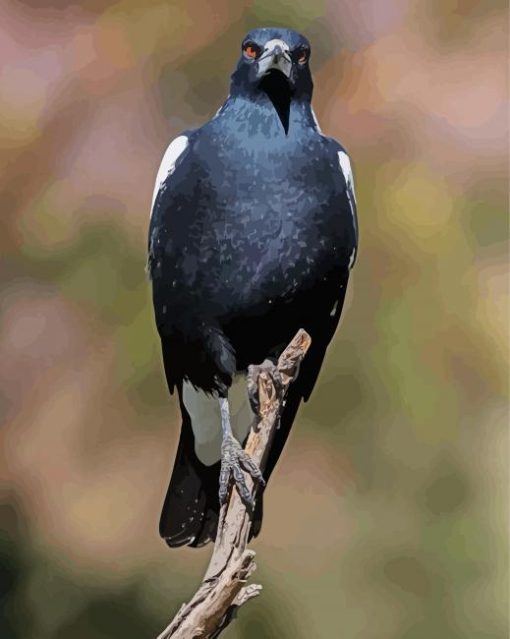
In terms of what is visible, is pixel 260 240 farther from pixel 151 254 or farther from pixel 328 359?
pixel 328 359

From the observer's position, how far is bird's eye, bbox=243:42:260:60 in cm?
216

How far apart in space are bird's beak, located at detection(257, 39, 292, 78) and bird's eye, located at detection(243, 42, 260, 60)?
0.02m

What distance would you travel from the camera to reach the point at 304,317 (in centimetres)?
212

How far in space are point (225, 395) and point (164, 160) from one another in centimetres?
41

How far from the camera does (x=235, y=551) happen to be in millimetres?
1791

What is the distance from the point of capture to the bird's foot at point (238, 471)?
1.88 m

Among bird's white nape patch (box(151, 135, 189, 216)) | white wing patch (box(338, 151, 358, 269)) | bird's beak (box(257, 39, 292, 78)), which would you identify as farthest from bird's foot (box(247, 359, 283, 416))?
bird's beak (box(257, 39, 292, 78))

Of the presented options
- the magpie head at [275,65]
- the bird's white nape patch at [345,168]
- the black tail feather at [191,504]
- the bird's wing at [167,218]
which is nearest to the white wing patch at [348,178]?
the bird's white nape patch at [345,168]

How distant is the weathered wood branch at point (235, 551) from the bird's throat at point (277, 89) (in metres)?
0.39

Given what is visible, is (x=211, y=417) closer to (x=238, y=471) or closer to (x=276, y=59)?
(x=238, y=471)

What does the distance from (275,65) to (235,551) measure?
31.4 inches

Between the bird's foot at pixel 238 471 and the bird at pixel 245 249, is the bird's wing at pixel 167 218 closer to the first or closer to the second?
the bird at pixel 245 249

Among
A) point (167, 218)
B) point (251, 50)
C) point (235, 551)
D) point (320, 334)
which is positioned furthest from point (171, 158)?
point (235, 551)

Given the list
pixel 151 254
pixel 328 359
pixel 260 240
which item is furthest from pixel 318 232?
pixel 328 359
